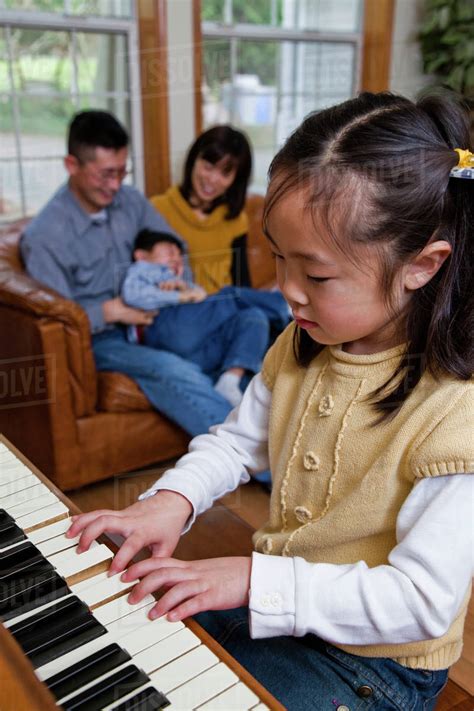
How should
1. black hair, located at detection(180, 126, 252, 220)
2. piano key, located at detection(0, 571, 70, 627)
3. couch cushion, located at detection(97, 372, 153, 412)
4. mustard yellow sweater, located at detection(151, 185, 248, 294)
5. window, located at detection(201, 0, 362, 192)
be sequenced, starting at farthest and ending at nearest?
window, located at detection(201, 0, 362, 192) → mustard yellow sweater, located at detection(151, 185, 248, 294) → black hair, located at detection(180, 126, 252, 220) → couch cushion, located at detection(97, 372, 153, 412) → piano key, located at detection(0, 571, 70, 627)

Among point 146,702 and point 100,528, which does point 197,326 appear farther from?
point 146,702

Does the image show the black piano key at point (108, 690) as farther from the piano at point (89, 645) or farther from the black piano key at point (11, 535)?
the black piano key at point (11, 535)

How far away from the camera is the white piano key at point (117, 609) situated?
0.75 metres

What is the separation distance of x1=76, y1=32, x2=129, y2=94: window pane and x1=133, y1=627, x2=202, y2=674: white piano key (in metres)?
3.30

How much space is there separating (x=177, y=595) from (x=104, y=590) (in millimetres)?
89

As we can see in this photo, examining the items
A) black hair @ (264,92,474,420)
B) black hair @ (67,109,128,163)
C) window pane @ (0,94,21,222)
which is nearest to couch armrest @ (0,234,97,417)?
black hair @ (67,109,128,163)

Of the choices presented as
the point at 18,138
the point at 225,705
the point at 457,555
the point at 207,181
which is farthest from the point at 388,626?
the point at 18,138

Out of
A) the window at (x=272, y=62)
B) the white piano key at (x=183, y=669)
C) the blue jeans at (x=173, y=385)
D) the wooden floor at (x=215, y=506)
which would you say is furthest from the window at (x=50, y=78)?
the white piano key at (x=183, y=669)

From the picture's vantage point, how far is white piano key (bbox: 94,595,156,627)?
755 mm

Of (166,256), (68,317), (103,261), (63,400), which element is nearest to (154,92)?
(166,256)

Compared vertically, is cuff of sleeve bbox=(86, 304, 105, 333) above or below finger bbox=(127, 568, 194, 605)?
below

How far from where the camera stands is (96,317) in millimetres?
2723

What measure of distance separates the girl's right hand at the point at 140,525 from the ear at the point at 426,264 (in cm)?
44

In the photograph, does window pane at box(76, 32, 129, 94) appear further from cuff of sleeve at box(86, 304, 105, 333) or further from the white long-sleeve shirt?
the white long-sleeve shirt
